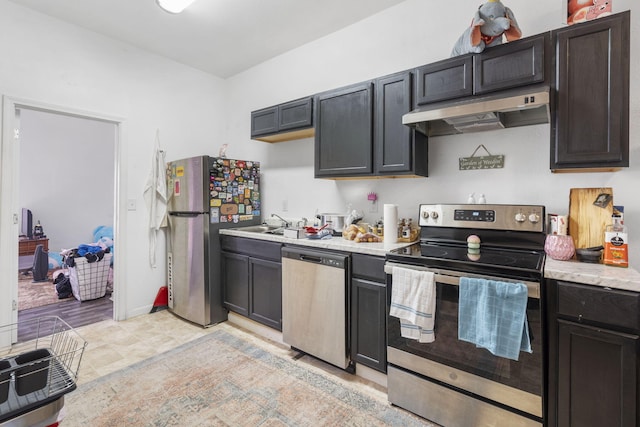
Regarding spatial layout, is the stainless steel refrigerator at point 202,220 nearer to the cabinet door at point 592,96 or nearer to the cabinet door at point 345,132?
the cabinet door at point 345,132

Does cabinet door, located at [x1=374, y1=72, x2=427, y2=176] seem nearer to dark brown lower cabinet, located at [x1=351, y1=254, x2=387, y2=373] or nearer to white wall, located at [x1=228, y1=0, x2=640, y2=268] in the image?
white wall, located at [x1=228, y1=0, x2=640, y2=268]

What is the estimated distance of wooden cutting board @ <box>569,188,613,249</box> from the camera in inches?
64.7

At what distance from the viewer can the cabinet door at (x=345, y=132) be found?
237cm

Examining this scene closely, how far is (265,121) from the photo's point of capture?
313 cm

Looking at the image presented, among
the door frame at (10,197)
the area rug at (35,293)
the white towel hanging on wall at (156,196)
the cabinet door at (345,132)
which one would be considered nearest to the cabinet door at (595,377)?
the cabinet door at (345,132)

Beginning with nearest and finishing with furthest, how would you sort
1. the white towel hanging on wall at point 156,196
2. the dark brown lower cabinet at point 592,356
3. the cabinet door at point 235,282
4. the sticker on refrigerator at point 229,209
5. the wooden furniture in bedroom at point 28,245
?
the dark brown lower cabinet at point 592,356, the cabinet door at point 235,282, the sticker on refrigerator at point 229,209, the white towel hanging on wall at point 156,196, the wooden furniture in bedroom at point 28,245

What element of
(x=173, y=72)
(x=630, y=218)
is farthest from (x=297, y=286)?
(x=173, y=72)

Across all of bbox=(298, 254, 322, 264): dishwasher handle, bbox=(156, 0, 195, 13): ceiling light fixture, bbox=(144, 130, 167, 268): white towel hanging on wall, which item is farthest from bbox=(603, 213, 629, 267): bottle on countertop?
bbox=(144, 130, 167, 268): white towel hanging on wall

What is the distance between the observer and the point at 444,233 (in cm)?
208

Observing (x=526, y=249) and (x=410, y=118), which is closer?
(x=526, y=249)

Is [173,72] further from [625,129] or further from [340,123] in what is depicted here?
[625,129]

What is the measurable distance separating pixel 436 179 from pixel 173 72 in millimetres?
3231

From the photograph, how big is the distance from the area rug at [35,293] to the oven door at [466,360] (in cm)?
423

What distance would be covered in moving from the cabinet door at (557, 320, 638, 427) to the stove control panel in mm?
648
